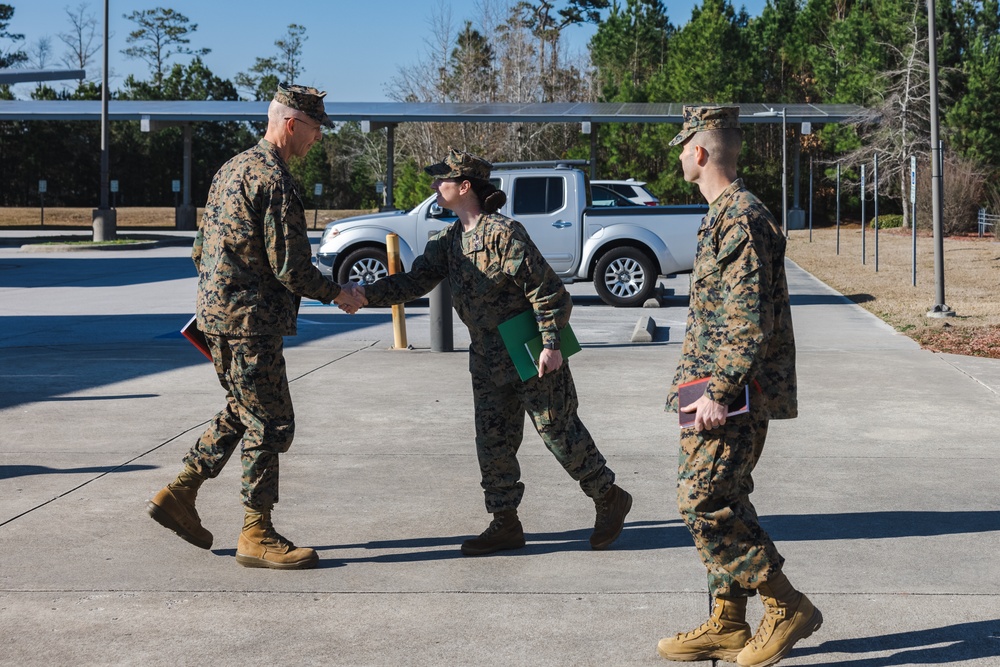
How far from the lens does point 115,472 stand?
6883mm

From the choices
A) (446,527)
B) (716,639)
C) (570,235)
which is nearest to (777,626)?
(716,639)

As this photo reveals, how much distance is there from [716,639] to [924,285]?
18.4m

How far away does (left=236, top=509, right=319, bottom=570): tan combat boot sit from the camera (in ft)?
16.8

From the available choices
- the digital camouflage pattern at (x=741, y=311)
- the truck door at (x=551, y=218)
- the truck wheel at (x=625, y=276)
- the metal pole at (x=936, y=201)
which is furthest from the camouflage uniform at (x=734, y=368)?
the truck door at (x=551, y=218)

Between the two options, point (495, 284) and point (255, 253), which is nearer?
point (255, 253)

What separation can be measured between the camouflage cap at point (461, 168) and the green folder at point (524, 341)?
622 millimetres

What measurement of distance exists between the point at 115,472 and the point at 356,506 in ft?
5.24

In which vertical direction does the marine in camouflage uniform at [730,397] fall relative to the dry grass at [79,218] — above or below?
below

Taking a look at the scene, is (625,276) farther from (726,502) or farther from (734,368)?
(734,368)

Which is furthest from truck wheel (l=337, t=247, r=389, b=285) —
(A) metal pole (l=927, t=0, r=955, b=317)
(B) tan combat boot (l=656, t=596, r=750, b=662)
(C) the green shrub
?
(C) the green shrub

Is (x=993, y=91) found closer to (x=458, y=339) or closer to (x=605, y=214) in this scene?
(x=605, y=214)

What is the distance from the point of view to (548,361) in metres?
5.07

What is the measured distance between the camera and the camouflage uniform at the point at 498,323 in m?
5.09

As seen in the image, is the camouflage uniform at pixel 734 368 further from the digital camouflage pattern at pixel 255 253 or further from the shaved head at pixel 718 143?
the digital camouflage pattern at pixel 255 253
